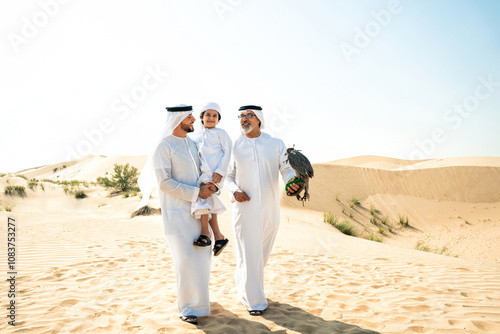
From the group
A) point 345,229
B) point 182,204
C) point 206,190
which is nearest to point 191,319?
point 182,204

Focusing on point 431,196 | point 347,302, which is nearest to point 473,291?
point 347,302

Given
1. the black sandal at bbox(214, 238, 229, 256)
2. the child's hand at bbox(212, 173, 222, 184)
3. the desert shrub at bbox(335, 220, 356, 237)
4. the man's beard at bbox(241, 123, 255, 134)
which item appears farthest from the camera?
the desert shrub at bbox(335, 220, 356, 237)

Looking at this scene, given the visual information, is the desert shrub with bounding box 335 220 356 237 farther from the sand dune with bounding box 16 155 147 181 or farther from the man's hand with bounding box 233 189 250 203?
the sand dune with bounding box 16 155 147 181

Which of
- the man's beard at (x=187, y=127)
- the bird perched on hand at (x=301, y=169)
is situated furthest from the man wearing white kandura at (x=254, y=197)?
the man's beard at (x=187, y=127)

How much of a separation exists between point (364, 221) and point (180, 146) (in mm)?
13835

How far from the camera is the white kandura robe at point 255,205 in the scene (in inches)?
A: 146

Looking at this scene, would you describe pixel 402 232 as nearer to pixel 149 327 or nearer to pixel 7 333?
pixel 149 327

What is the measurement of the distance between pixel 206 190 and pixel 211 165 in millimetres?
443

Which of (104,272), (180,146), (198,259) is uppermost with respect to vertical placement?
(180,146)

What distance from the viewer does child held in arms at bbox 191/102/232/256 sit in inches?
134

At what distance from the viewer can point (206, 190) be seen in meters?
3.41

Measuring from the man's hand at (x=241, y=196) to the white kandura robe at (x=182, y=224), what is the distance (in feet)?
1.64

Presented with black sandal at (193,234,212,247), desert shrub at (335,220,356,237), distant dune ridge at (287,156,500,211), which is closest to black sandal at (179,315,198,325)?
black sandal at (193,234,212,247)

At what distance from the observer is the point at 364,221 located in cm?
1554
